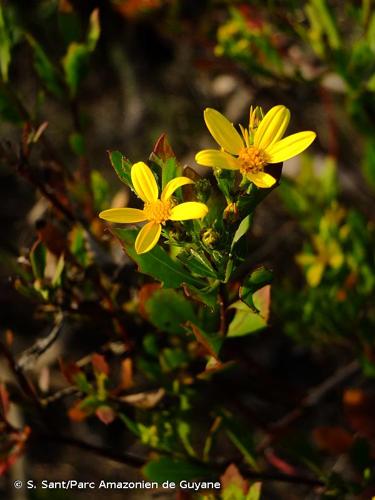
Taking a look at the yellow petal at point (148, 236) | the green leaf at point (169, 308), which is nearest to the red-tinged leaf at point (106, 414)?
the green leaf at point (169, 308)

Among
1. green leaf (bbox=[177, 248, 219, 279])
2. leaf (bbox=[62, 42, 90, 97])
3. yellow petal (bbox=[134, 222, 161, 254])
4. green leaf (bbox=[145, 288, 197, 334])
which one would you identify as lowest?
green leaf (bbox=[145, 288, 197, 334])

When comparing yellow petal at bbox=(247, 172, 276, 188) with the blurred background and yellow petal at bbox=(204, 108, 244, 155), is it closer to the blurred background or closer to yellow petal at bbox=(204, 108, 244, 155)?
yellow petal at bbox=(204, 108, 244, 155)

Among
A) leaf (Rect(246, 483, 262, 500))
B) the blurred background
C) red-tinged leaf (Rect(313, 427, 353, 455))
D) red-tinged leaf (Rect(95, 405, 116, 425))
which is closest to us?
leaf (Rect(246, 483, 262, 500))

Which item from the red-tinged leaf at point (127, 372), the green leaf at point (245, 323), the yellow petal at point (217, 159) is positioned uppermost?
the yellow petal at point (217, 159)

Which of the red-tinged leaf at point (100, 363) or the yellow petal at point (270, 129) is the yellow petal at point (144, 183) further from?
the red-tinged leaf at point (100, 363)

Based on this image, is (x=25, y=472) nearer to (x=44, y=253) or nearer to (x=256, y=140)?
(x=44, y=253)

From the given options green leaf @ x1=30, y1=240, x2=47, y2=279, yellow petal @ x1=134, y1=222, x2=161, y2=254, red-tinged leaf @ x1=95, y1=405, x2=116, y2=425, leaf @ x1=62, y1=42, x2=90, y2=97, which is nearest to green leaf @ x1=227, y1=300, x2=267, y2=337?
yellow petal @ x1=134, y1=222, x2=161, y2=254
